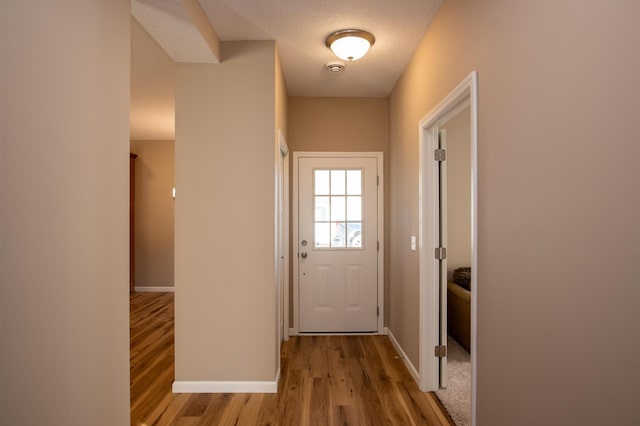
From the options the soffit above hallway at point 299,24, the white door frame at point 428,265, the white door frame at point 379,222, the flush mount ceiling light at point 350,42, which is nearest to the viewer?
the soffit above hallway at point 299,24

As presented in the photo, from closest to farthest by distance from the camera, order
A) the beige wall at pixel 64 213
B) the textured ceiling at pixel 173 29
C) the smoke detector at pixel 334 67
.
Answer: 1. the beige wall at pixel 64 213
2. the textured ceiling at pixel 173 29
3. the smoke detector at pixel 334 67

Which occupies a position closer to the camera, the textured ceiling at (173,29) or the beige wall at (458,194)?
the textured ceiling at (173,29)

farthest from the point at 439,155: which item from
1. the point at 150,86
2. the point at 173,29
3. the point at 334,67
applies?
the point at 150,86

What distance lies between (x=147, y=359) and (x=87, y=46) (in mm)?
3069

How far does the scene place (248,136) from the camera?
276 cm

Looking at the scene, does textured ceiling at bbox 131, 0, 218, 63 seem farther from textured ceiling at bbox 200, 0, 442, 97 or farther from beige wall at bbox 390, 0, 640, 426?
beige wall at bbox 390, 0, 640, 426

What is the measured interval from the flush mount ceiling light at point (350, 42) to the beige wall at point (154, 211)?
4.49m

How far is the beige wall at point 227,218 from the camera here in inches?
108

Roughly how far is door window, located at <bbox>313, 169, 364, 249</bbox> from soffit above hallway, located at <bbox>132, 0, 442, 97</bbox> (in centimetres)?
124

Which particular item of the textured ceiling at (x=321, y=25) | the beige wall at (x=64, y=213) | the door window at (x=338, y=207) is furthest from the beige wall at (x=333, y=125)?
the beige wall at (x=64, y=213)

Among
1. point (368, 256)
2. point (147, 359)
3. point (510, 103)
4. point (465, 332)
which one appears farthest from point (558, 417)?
point (147, 359)

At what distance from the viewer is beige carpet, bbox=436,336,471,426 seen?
240 cm

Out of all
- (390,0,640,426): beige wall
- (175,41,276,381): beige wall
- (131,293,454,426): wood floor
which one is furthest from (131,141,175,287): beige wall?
(390,0,640,426): beige wall

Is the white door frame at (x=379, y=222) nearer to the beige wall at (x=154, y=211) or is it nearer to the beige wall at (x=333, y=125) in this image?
the beige wall at (x=333, y=125)
